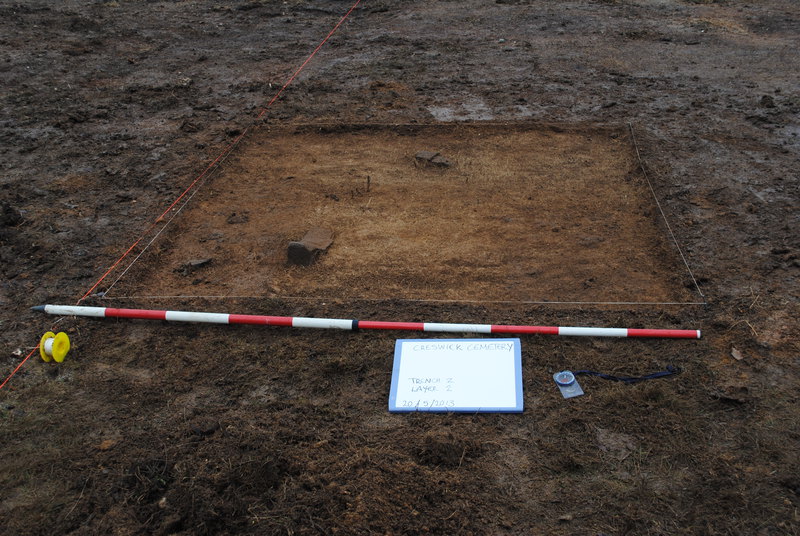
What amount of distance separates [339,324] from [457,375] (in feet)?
3.24

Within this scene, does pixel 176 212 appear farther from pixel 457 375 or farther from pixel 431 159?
pixel 457 375

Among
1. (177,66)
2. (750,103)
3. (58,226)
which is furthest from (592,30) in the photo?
(58,226)

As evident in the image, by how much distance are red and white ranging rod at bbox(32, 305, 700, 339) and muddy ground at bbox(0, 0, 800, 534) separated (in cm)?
8

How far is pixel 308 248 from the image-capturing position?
517cm

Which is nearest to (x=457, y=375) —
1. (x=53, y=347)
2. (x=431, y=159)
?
(x=53, y=347)

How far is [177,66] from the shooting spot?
32.1 ft

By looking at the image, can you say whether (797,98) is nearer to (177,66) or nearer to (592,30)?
(592,30)

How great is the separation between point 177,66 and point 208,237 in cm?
545

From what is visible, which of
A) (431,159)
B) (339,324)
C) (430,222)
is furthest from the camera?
(431,159)

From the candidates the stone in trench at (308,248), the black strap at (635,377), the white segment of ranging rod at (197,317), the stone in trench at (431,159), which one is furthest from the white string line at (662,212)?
the white segment of ranging rod at (197,317)

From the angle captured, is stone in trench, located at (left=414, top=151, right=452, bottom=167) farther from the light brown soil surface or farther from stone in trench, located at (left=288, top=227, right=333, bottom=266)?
stone in trench, located at (left=288, top=227, right=333, bottom=266)

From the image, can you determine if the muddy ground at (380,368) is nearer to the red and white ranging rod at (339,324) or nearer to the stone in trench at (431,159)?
the red and white ranging rod at (339,324)

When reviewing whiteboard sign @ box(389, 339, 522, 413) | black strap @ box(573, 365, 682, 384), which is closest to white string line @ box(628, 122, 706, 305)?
black strap @ box(573, 365, 682, 384)

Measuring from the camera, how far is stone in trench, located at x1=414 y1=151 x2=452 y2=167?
6656mm
